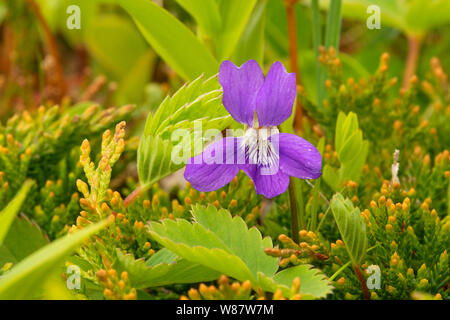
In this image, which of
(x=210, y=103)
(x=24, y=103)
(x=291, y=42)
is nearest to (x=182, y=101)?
(x=210, y=103)

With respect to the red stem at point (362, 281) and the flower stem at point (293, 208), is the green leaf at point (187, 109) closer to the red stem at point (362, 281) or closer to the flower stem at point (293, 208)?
the flower stem at point (293, 208)

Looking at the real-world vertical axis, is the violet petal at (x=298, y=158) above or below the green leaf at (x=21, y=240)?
above

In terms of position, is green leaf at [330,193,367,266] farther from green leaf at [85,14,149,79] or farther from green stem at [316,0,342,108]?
green leaf at [85,14,149,79]

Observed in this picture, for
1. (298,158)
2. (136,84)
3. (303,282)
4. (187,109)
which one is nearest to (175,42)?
(187,109)

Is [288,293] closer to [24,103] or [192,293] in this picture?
[192,293]

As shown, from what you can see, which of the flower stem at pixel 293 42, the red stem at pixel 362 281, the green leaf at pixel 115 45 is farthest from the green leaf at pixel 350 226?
the green leaf at pixel 115 45

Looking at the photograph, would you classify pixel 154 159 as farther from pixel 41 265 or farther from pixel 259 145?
pixel 41 265

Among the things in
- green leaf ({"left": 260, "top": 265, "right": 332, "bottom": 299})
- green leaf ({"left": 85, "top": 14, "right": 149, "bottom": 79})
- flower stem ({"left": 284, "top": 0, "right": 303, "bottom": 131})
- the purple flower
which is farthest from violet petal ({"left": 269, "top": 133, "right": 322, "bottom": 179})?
green leaf ({"left": 85, "top": 14, "right": 149, "bottom": 79})
